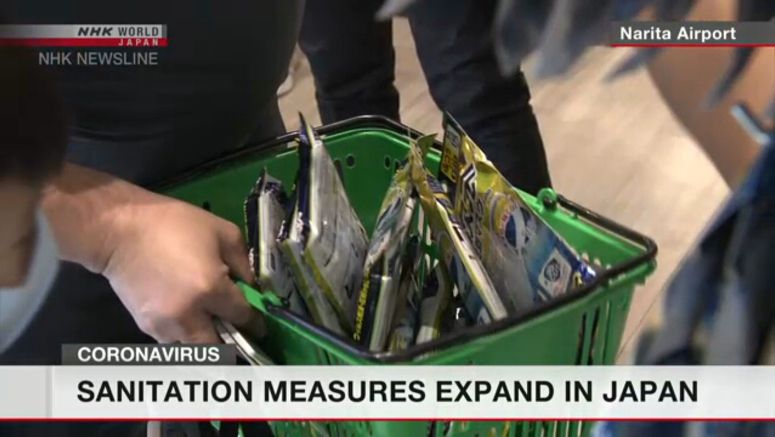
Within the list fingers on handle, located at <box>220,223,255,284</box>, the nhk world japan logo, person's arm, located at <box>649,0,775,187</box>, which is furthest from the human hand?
person's arm, located at <box>649,0,775,187</box>

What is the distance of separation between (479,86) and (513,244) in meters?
0.12

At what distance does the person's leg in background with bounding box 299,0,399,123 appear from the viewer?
72cm

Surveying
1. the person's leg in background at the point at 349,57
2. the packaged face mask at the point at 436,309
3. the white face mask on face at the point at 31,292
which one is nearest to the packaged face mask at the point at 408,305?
the packaged face mask at the point at 436,309

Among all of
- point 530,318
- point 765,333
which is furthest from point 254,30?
point 765,333

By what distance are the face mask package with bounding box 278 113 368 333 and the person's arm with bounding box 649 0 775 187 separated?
224 mm

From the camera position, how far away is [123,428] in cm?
79

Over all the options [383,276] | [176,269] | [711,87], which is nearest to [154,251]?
[176,269]

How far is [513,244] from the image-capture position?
69 cm

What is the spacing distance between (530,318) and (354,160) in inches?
8.9

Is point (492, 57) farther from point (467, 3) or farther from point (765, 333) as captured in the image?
point (765, 333)

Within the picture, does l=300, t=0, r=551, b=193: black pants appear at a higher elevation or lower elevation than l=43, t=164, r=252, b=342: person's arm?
higher

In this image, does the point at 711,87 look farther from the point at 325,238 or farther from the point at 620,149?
the point at 325,238

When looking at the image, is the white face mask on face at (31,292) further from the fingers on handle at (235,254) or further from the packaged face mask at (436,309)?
the packaged face mask at (436,309)

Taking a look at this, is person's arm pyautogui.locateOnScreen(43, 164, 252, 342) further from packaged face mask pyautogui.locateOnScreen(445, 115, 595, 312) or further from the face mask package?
packaged face mask pyautogui.locateOnScreen(445, 115, 595, 312)
